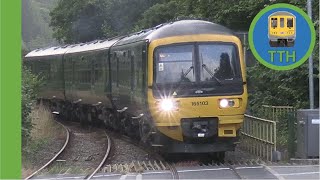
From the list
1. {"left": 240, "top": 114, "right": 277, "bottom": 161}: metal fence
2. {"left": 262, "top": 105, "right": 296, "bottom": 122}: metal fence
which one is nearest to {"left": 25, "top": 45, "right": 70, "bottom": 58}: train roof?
{"left": 262, "top": 105, "right": 296, "bottom": 122}: metal fence

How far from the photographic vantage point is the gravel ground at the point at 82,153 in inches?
516

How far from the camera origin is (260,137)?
Answer: 14.2m

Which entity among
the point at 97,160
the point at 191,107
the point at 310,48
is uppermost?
the point at 310,48

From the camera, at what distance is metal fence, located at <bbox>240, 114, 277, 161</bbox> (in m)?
13.3

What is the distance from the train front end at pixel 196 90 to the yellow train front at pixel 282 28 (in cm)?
127

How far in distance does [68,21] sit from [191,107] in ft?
114

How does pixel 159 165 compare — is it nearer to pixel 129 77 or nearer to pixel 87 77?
pixel 129 77

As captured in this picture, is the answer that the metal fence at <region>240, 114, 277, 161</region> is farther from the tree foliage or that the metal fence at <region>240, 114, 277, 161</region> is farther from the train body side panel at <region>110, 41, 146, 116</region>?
the tree foliage

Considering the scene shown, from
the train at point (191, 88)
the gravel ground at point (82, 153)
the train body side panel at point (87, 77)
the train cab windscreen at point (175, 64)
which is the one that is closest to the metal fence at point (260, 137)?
the train at point (191, 88)

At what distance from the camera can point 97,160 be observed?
15.3m

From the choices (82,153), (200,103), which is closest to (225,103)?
(200,103)

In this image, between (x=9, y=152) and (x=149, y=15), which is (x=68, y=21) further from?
(x=9, y=152)

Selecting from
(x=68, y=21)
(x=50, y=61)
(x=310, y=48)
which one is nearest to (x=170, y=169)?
(x=310, y=48)

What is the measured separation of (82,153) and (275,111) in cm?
558
